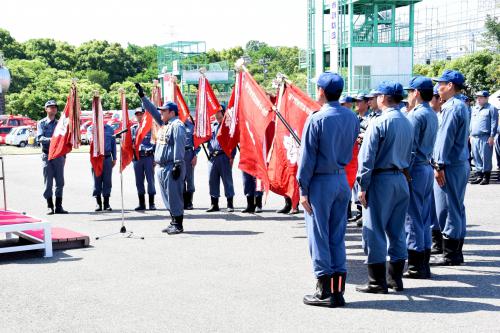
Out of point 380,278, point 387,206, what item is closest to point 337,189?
point 387,206

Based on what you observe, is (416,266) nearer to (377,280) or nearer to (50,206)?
(377,280)

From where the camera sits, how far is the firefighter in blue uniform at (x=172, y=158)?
10.5 m

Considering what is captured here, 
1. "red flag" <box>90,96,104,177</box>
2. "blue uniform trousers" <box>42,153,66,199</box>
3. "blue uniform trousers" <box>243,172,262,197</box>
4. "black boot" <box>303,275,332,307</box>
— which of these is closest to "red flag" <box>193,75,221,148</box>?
"blue uniform trousers" <box>243,172,262,197</box>

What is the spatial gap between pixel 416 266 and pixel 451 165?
1.46m

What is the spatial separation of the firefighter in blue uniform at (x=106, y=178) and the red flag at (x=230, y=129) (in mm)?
2835

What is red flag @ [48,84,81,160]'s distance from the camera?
1284cm

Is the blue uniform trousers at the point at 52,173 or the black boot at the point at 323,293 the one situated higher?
the blue uniform trousers at the point at 52,173

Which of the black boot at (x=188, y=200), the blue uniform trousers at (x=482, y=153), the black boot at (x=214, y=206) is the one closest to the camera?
the black boot at (x=214, y=206)

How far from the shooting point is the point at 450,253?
8.02 m

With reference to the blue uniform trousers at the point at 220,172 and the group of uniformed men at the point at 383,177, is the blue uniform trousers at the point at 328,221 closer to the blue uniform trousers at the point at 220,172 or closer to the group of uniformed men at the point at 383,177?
the group of uniformed men at the point at 383,177

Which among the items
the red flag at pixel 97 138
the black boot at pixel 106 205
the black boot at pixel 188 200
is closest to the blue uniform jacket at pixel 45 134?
the red flag at pixel 97 138

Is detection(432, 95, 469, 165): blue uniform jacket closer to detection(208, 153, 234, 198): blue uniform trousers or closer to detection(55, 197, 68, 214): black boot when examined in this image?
detection(208, 153, 234, 198): blue uniform trousers

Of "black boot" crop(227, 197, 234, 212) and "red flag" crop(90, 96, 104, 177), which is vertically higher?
"red flag" crop(90, 96, 104, 177)

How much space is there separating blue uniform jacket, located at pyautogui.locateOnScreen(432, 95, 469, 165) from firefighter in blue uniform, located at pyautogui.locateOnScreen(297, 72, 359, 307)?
203 centimetres
